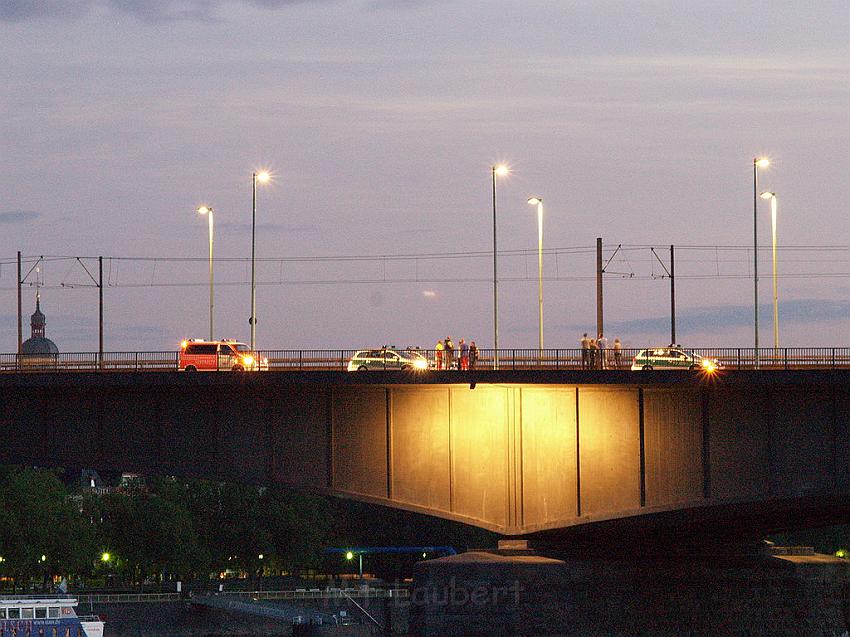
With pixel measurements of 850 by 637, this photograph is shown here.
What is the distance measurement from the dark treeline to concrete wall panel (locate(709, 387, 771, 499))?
83.2 meters

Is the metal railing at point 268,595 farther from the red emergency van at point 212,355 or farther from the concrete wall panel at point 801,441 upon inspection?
the concrete wall panel at point 801,441

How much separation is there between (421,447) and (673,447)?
30.2 feet

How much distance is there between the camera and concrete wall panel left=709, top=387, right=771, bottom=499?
57219mm

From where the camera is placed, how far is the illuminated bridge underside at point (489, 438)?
57156mm

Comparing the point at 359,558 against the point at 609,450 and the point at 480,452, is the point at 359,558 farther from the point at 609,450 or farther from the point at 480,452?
the point at 609,450

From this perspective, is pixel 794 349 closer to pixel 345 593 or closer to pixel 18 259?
pixel 18 259

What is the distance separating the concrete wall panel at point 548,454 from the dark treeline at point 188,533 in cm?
8007

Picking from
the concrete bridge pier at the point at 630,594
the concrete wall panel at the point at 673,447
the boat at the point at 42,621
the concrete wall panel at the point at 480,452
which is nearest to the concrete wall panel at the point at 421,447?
the concrete wall panel at the point at 480,452

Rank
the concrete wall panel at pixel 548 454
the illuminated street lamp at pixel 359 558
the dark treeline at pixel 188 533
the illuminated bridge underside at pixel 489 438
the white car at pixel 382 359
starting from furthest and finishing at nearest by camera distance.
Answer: the illuminated street lamp at pixel 359 558 < the dark treeline at pixel 188 533 < the white car at pixel 382 359 < the concrete wall panel at pixel 548 454 < the illuminated bridge underside at pixel 489 438

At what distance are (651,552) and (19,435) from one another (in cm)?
2588

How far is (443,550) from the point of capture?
487 feet

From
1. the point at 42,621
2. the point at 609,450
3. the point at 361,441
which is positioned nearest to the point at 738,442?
the point at 609,450

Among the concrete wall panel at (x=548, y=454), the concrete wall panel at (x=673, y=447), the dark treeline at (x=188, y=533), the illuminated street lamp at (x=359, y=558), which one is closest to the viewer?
the concrete wall panel at (x=673, y=447)

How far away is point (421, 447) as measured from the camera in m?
60.3
